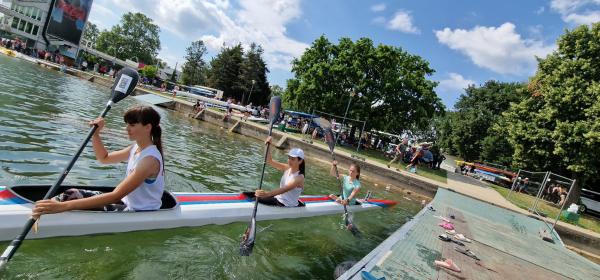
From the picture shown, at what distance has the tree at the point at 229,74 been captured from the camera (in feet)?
217

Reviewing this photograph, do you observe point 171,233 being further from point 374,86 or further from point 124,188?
point 374,86

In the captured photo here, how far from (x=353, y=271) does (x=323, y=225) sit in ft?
11.7

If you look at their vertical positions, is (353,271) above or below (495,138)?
below

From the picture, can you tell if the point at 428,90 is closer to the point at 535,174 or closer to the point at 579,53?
the point at 579,53

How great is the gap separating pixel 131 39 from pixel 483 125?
300ft

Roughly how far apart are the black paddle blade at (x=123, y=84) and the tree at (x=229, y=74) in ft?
200

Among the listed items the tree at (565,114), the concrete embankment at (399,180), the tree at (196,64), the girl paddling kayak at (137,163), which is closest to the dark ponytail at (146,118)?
the girl paddling kayak at (137,163)

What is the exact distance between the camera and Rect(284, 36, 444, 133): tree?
29.8 meters

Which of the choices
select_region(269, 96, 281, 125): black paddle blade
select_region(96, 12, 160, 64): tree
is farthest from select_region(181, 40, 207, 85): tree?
select_region(269, 96, 281, 125): black paddle blade

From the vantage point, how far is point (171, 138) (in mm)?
15180

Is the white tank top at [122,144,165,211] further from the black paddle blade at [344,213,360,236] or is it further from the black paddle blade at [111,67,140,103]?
the black paddle blade at [344,213,360,236]

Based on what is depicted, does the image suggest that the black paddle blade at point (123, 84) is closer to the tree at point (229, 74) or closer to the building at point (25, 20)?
the tree at point (229, 74)

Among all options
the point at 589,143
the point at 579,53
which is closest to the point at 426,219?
the point at 589,143

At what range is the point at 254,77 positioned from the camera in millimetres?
64688
